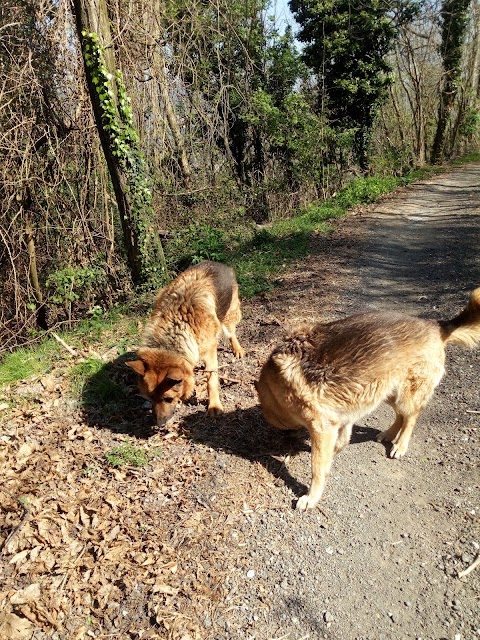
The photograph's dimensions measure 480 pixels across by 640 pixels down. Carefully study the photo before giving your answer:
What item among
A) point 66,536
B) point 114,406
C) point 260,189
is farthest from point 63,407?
point 260,189

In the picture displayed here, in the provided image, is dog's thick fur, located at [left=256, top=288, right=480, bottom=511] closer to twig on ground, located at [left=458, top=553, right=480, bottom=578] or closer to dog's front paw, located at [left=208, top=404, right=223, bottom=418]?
twig on ground, located at [left=458, top=553, right=480, bottom=578]

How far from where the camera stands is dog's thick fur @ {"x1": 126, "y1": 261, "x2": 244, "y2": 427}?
494 centimetres

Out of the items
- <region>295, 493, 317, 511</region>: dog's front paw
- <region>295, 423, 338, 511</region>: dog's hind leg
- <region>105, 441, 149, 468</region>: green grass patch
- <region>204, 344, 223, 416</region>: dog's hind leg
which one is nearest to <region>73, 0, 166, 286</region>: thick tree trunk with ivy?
<region>204, 344, 223, 416</region>: dog's hind leg

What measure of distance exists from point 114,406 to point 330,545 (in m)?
3.41

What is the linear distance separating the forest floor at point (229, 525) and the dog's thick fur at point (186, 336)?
1.68 ft

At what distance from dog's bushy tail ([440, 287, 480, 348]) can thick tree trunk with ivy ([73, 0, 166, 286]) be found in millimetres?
6219

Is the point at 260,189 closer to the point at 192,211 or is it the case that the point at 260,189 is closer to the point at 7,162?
the point at 192,211

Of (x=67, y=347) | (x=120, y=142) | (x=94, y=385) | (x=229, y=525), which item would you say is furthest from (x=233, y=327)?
(x=120, y=142)

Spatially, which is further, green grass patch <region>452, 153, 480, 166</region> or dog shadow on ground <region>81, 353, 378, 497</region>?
green grass patch <region>452, 153, 480, 166</region>

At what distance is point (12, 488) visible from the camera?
4.44 metres

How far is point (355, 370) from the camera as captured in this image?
4.08 m

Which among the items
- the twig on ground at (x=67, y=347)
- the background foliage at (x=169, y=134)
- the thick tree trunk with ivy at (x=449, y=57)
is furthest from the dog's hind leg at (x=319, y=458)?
the thick tree trunk with ivy at (x=449, y=57)

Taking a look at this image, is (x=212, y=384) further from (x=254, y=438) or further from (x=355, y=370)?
(x=355, y=370)

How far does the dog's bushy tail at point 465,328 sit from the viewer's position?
4125 mm
